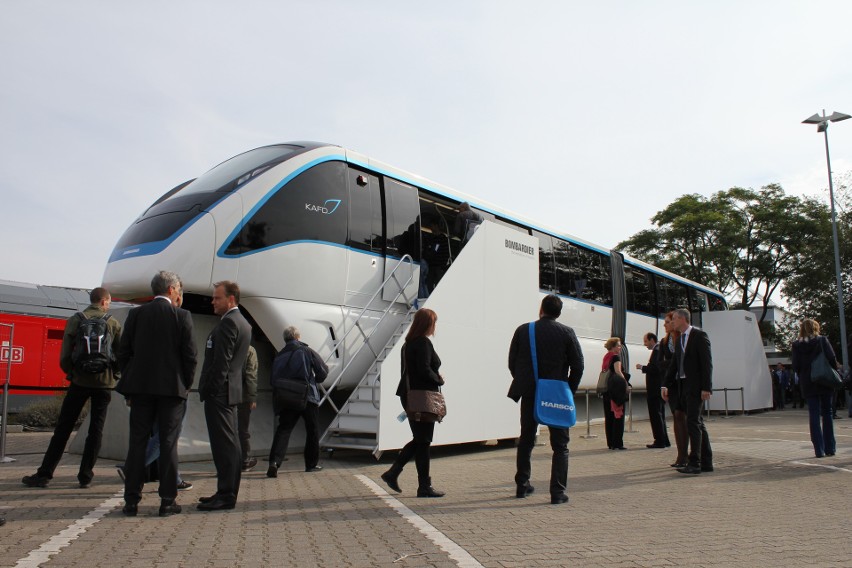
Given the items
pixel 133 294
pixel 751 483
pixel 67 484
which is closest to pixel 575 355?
pixel 751 483

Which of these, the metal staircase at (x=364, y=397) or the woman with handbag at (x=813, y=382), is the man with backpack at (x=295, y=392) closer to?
the metal staircase at (x=364, y=397)

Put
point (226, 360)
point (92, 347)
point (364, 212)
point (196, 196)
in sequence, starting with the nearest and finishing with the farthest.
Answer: point (226, 360)
point (92, 347)
point (196, 196)
point (364, 212)

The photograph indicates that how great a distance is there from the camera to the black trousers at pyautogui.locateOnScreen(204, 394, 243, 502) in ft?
18.4

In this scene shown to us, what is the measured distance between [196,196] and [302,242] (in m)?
1.46

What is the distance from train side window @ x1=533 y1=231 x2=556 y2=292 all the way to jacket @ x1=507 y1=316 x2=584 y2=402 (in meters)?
8.30

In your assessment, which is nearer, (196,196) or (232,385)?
(232,385)

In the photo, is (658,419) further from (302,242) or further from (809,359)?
(302,242)

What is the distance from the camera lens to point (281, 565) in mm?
3961

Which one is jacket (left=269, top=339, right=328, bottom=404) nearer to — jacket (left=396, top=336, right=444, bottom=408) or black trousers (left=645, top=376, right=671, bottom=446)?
jacket (left=396, top=336, right=444, bottom=408)

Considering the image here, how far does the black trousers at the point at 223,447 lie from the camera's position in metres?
5.60

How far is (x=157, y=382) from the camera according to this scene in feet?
18.0

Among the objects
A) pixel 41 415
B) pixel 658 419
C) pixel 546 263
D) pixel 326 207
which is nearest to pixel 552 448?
pixel 326 207

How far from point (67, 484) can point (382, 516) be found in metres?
3.50

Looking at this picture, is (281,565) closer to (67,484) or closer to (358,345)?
(67,484)
